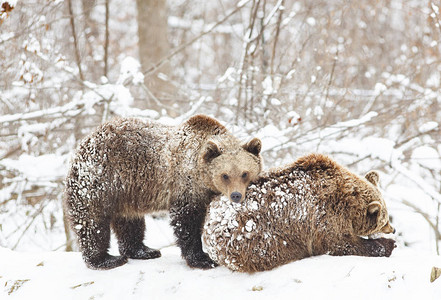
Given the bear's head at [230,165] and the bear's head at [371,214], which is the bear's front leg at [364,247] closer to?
the bear's head at [371,214]

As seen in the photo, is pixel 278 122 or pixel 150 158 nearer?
pixel 150 158

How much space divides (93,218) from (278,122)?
192 inches

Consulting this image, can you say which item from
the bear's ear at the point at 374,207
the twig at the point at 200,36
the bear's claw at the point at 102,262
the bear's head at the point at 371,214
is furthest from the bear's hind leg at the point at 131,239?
the twig at the point at 200,36

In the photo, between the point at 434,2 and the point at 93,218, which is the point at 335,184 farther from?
the point at 434,2

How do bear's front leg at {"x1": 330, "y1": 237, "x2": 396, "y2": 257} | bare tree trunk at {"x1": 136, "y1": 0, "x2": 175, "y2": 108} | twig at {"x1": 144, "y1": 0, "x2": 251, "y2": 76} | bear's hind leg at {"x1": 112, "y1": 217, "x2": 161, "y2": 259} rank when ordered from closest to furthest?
bear's front leg at {"x1": 330, "y1": 237, "x2": 396, "y2": 257} < bear's hind leg at {"x1": 112, "y1": 217, "x2": 161, "y2": 259} < twig at {"x1": 144, "y1": 0, "x2": 251, "y2": 76} < bare tree trunk at {"x1": 136, "y1": 0, "x2": 175, "y2": 108}

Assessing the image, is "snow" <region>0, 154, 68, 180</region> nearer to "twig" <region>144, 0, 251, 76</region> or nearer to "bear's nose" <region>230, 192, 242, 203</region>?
"twig" <region>144, 0, 251, 76</region>

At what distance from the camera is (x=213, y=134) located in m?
5.42

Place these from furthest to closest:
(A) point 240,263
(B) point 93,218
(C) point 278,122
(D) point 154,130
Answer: (C) point 278,122 → (D) point 154,130 → (B) point 93,218 → (A) point 240,263

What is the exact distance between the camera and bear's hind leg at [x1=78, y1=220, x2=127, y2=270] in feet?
16.2

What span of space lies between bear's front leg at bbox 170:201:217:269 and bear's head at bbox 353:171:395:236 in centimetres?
159

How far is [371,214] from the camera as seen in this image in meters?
4.75

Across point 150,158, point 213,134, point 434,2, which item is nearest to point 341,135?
point 434,2

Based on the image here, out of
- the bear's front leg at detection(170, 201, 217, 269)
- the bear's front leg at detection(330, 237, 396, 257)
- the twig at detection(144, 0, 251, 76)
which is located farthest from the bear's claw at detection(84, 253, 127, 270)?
the twig at detection(144, 0, 251, 76)

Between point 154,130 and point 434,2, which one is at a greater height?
point 434,2
